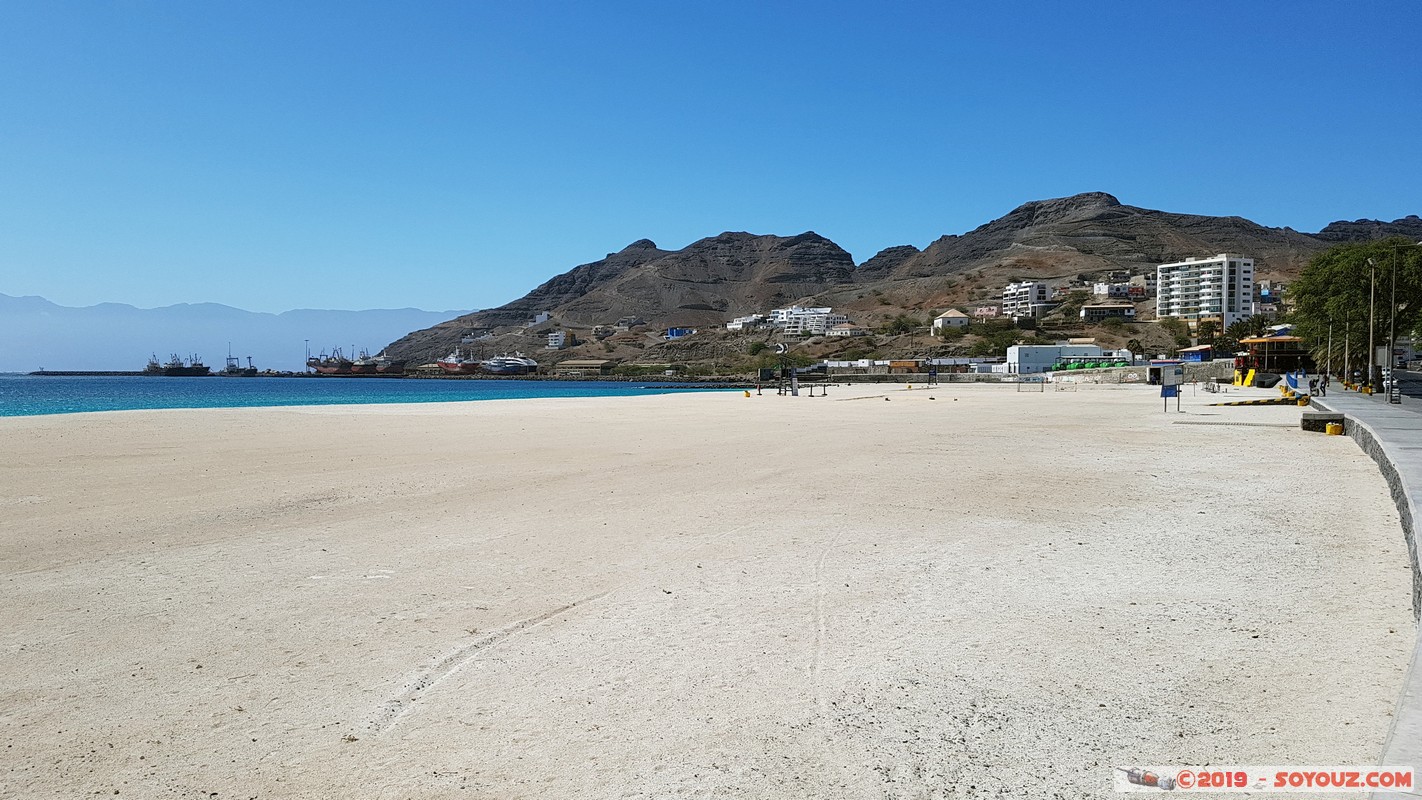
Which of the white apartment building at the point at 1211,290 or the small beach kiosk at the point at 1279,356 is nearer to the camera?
the small beach kiosk at the point at 1279,356

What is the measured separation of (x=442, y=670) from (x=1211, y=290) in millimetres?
177365

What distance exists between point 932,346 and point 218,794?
147 metres

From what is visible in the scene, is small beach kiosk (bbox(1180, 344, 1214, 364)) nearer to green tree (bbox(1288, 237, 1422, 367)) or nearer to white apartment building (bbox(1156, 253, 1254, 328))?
green tree (bbox(1288, 237, 1422, 367))

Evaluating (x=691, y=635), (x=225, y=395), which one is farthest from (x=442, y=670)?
(x=225, y=395)

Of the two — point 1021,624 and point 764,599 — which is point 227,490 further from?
point 1021,624

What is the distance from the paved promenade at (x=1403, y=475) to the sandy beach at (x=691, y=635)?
268mm

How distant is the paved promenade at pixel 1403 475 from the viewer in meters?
3.20

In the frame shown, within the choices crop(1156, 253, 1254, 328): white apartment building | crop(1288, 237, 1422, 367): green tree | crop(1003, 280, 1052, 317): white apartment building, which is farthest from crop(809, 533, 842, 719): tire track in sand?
crop(1003, 280, 1052, 317): white apartment building

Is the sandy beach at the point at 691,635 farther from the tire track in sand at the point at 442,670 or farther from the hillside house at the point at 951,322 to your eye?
the hillside house at the point at 951,322

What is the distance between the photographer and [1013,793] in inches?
137

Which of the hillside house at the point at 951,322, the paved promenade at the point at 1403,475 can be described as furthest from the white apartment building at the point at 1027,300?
the paved promenade at the point at 1403,475

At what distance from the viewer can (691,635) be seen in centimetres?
546

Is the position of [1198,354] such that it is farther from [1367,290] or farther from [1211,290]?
[1211,290]

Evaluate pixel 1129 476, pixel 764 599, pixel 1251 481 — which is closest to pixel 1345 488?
pixel 1251 481
